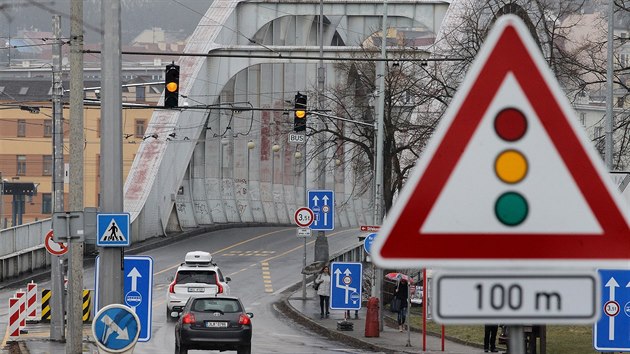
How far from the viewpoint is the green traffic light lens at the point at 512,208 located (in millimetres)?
4570

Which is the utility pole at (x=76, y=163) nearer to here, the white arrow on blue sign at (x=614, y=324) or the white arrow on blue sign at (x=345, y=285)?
the white arrow on blue sign at (x=345, y=285)

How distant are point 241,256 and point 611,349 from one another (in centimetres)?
4718

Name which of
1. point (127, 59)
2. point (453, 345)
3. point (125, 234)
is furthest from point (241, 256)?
point (127, 59)

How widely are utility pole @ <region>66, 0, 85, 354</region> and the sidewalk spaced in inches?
312

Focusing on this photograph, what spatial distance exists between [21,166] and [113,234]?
104584 millimetres

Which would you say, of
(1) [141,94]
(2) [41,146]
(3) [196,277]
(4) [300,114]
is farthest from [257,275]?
(1) [141,94]

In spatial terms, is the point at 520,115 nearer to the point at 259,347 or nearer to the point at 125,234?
the point at 125,234

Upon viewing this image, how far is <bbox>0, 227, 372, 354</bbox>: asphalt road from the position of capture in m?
33.0

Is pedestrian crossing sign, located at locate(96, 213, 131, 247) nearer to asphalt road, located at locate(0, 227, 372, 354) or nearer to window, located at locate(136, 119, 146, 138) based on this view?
asphalt road, located at locate(0, 227, 372, 354)

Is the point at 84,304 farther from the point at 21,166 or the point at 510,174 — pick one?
the point at 21,166

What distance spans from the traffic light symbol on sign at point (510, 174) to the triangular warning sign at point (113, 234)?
1461 cm

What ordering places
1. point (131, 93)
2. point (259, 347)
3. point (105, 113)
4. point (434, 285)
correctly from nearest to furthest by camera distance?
point (434, 285) < point (105, 113) < point (259, 347) < point (131, 93)

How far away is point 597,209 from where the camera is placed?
15.5 feet

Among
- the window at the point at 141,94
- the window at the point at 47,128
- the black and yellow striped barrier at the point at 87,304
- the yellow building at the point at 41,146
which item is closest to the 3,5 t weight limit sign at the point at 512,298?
the black and yellow striped barrier at the point at 87,304
